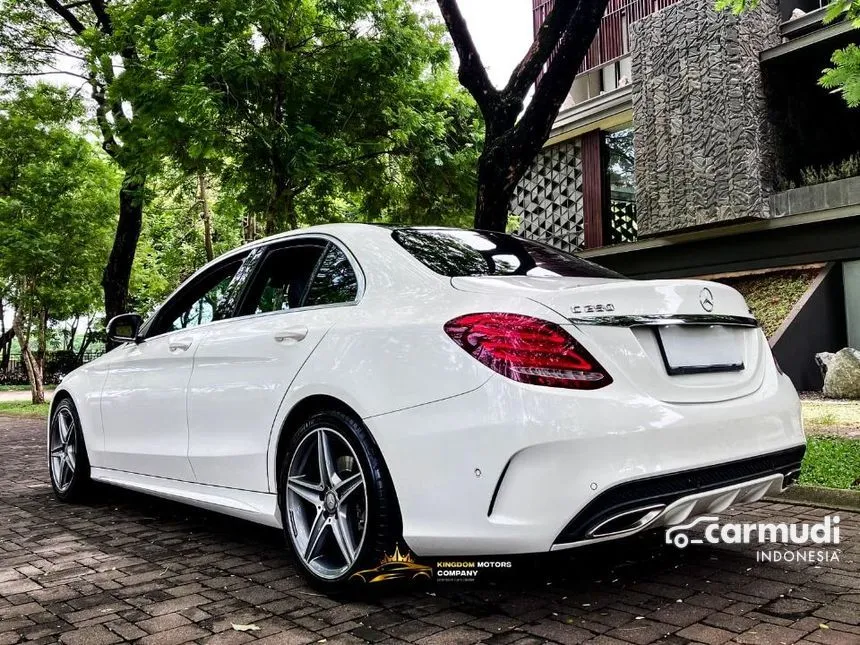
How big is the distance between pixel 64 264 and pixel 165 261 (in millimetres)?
12761

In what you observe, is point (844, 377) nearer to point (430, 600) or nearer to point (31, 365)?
point (430, 600)

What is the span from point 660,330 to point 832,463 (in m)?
3.81

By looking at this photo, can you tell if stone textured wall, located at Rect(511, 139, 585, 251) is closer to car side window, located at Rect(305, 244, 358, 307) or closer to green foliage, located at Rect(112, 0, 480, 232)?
green foliage, located at Rect(112, 0, 480, 232)

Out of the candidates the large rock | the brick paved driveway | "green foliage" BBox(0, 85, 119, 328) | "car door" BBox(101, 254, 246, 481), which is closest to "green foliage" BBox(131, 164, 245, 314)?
"green foliage" BBox(0, 85, 119, 328)

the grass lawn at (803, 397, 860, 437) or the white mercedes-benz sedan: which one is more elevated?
the white mercedes-benz sedan

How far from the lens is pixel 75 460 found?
222 inches

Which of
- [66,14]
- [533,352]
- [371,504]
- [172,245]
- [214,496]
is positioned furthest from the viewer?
[172,245]

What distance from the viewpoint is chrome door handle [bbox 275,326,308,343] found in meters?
3.62

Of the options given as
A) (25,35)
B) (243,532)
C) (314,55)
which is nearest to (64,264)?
(25,35)

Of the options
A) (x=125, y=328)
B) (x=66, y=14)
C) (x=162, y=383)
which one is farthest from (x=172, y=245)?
(x=162, y=383)

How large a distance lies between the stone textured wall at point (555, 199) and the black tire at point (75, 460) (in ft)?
46.8

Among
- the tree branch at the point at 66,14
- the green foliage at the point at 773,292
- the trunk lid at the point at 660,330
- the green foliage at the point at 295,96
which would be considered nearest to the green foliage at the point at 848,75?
the trunk lid at the point at 660,330

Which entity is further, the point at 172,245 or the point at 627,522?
the point at 172,245

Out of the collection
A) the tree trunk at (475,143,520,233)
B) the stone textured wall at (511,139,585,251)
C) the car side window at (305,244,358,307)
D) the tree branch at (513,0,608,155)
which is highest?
the stone textured wall at (511,139,585,251)
